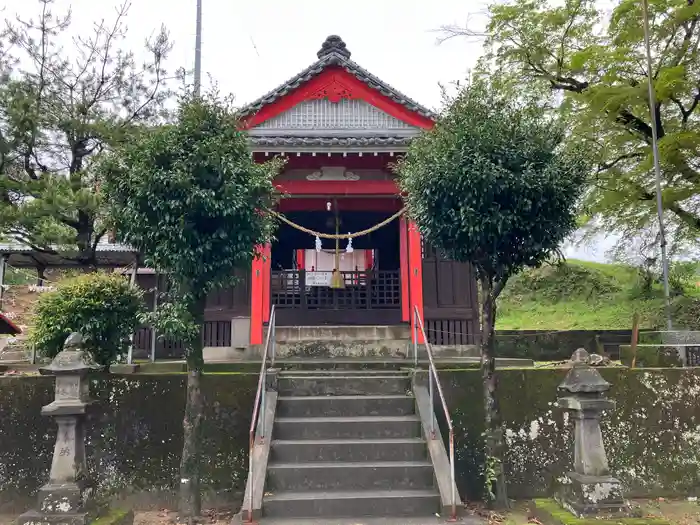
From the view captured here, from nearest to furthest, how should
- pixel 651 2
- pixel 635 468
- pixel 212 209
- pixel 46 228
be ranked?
pixel 212 209, pixel 635 468, pixel 46 228, pixel 651 2

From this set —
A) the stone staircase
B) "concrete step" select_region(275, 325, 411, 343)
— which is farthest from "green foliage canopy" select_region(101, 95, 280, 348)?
"concrete step" select_region(275, 325, 411, 343)

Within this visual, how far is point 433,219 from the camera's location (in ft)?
22.1

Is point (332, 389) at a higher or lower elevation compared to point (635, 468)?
higher

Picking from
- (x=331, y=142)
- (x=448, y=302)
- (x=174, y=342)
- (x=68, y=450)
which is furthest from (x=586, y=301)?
(x=68, y=450)

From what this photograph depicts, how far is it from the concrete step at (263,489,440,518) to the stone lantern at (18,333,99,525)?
2039mm

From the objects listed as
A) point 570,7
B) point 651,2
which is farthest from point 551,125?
point 570,7

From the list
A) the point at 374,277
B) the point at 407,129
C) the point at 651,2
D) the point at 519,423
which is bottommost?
the point at 519,423

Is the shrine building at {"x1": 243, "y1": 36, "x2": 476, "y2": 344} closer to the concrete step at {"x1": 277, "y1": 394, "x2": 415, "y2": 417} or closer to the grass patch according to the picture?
the concrete step at {"x1": 277, "y1": 394, "x2": 415, "y2": 417}

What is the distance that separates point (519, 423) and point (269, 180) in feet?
16.3

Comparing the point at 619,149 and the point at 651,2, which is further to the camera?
the point at 619,149

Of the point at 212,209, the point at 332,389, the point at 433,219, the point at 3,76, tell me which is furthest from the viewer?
the point at 3,76

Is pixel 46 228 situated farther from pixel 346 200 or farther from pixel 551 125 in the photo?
pixel 551 125

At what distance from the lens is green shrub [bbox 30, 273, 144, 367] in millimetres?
7469

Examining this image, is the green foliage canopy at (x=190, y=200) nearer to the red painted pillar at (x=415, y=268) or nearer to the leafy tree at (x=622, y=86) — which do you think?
the red painted pillar at (x=415, y=268)
